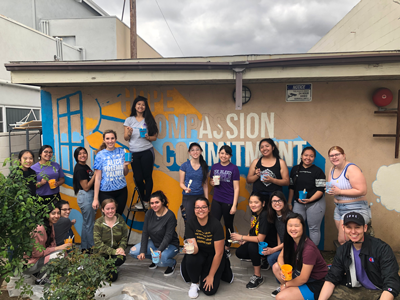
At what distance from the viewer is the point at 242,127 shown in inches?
188

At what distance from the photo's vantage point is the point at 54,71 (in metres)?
4.29

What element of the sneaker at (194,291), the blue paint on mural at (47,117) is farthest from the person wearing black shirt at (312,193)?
the blue paint on mural at (47,117)

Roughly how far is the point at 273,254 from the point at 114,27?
14723mm

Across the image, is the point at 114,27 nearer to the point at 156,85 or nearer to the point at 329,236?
the point at 156,85

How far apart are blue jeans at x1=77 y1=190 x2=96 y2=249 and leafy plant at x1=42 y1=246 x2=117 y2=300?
1.32 metres

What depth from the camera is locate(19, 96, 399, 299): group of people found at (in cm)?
312

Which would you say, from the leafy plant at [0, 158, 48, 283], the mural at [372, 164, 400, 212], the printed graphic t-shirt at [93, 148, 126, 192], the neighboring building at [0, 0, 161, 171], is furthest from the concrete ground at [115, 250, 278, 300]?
the neighboring building at [0, 0, 161, 171]

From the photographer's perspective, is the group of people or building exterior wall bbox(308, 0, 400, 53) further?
building exterior wall bbox(308, 0, 400, 53)

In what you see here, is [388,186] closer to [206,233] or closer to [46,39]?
[206,233]

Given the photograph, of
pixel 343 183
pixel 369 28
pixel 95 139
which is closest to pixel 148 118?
pixel 95 139

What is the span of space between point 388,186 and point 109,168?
179 inches

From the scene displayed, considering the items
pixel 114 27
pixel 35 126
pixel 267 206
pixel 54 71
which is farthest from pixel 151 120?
pixel 114 27

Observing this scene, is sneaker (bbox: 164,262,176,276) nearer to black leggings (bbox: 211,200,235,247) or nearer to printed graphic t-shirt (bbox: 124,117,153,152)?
black leggings (bbox: 211,200,235,247)

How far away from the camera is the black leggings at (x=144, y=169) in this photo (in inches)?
179
